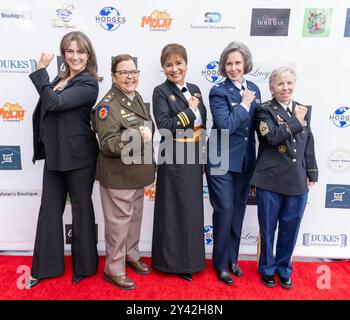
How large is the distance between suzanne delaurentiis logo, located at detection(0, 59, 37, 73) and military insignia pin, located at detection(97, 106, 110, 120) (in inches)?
37.2

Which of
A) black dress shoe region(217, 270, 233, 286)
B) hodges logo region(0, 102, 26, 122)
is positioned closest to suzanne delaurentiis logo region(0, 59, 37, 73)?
hodges logo region(0, 102, 26, 122)

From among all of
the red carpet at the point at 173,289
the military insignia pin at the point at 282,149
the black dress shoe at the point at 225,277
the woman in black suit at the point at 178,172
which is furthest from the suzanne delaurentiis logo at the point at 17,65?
the black dress shoe at the point at 225,277

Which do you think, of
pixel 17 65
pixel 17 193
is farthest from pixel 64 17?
pixel 17 193

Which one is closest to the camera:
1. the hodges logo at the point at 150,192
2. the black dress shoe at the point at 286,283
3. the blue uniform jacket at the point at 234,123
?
the blue uniform jacket at the point at 234,123

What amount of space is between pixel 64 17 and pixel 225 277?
223cm

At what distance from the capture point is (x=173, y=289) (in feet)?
7.48

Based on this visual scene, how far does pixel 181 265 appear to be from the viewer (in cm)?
234

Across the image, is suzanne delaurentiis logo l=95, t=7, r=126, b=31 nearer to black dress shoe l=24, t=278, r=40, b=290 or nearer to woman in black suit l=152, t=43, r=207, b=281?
woman in black suit l=152, t=43, r=207, b=281

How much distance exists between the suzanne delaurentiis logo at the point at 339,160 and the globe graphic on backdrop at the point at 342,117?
8.3 inches

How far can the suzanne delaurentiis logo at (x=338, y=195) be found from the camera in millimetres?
2764

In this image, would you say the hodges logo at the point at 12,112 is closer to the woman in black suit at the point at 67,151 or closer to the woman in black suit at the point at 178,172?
the woman in black suit at the point at 67,151

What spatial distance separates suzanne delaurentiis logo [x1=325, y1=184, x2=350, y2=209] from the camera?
276 centimetres

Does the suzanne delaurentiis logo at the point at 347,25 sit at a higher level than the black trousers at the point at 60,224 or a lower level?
higher

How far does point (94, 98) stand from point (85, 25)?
755 mm
